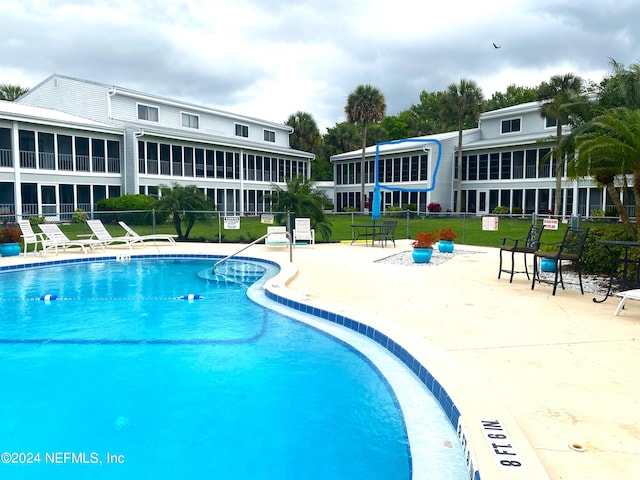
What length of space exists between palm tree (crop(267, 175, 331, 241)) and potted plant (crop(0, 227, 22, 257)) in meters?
7.42

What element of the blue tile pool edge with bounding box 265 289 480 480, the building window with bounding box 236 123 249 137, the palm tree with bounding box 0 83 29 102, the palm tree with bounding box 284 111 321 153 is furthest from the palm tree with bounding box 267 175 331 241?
the palm tree with bounding box 0 83 29 102

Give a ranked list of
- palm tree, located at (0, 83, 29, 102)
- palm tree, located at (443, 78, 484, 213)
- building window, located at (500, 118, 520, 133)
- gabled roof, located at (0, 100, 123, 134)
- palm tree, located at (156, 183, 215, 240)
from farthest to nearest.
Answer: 1. palm tree, located at (0, 83, 29, 102)
2. palm tree, located at (443, 78, 484, 213)
3. building window, located at (500, 118, 520, 133)
4. gabled roof, located at (0, 100, 123, 134)
5. palm tree, located at (156, 183, 215, 240)

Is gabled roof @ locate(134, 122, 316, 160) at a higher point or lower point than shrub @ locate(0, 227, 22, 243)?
higher

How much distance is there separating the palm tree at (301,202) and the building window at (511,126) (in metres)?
23.9

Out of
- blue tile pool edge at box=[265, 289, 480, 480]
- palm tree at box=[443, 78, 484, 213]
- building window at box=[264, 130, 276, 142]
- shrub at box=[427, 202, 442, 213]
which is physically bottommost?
blue tile pool edge at box=[265, 289, 480, 480]

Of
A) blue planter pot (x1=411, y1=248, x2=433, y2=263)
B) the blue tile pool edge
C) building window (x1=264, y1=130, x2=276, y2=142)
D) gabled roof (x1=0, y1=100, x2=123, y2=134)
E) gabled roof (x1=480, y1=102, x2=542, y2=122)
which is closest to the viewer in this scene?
the blue tile pool edge

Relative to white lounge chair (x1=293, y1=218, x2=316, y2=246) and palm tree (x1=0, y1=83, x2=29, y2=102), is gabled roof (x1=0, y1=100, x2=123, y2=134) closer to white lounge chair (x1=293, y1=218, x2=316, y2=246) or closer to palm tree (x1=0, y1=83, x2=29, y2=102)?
white lounge chair (x1=293, y1=218, x2=316, y2=246)

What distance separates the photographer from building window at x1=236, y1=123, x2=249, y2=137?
36.2m

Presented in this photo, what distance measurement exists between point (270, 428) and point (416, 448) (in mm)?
1235

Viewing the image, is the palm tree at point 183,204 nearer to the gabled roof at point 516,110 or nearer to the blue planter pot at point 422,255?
the blue planter pot at point 422,255

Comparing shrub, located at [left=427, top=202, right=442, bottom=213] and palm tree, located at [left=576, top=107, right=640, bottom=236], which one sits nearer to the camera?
palm tree, located at [left=576, top=107, right=640, bottom=236]

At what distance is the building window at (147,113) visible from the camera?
96.4 feet

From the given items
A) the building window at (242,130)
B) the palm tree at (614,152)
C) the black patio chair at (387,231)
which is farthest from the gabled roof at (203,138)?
the palm tree at (614,152)

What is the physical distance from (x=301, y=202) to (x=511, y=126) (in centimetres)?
2518
